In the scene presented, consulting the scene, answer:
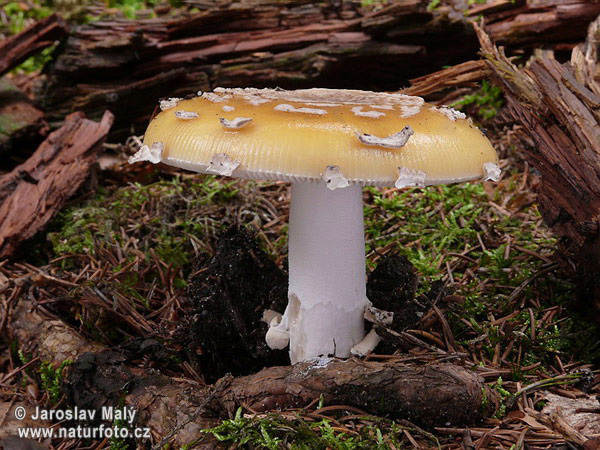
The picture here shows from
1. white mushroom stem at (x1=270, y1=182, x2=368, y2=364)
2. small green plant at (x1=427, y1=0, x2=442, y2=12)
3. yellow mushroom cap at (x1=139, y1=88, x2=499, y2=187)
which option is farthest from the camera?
small green plant at (x1=427, y1=0, x2=442, y2=12)

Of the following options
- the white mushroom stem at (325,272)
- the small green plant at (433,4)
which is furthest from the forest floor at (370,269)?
the small green plant at (433,4)

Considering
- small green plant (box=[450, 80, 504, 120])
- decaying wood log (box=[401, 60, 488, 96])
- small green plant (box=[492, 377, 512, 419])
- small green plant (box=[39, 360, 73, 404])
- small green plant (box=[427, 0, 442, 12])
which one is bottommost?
small green plant (box=[39, 360, 73, 404])

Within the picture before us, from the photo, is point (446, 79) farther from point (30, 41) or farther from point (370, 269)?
point (30, 41)

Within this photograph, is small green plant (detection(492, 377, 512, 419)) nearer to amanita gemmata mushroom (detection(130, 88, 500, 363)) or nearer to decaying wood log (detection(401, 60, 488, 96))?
amanita gemmata mushroom (detection(130, 88, 500, 363))

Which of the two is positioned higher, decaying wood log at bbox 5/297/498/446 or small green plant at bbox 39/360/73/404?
decaying wood log at bbox 5/297/498/446

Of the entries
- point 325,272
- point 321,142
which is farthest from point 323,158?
point 325,272

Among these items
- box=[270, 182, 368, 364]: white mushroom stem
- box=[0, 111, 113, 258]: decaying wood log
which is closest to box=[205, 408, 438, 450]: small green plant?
box=[270, 182, 368, 364]: white mushroom stem
